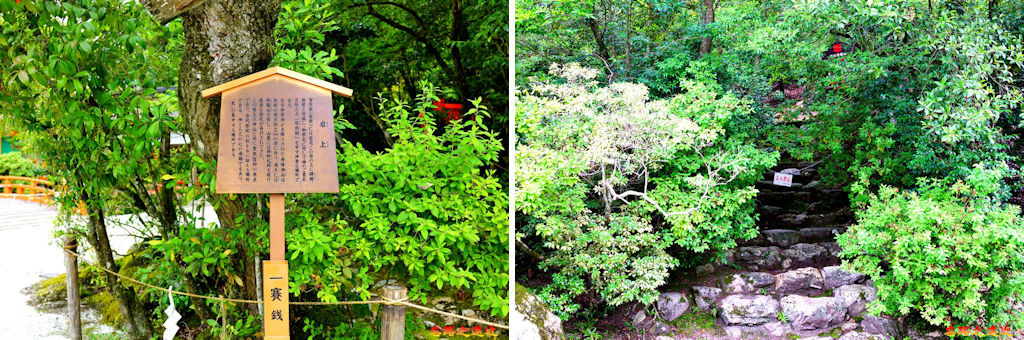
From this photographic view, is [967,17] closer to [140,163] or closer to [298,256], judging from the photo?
[298,256]

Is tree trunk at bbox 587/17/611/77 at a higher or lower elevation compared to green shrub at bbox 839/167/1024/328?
higher

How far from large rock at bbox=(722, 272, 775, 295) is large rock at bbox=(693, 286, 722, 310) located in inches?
7.4

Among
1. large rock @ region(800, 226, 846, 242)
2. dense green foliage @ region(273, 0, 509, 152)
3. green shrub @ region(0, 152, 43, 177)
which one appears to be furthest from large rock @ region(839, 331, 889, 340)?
green shrub @ region(0, 152, 43, 177)

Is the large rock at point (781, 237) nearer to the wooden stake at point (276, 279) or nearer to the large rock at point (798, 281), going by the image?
the large rock at point (798, 281)

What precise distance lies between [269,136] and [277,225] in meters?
0.32

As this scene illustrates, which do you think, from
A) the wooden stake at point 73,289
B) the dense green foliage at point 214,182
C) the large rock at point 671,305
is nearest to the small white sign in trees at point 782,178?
the large rock at point 671,305

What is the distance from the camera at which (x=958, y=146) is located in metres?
5.51

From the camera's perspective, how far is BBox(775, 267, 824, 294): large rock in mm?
6891

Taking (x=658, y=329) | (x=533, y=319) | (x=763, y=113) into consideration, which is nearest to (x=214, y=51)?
(x=533, y=319)

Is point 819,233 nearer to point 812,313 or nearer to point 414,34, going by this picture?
point 812,313

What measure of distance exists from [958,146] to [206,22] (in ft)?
20.5

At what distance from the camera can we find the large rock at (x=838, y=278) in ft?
22.7

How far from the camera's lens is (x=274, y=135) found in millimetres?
1980

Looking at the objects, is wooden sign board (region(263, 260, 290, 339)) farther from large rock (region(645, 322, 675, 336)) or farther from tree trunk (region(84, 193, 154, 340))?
large rock (region(645, 322, 675, 336))
